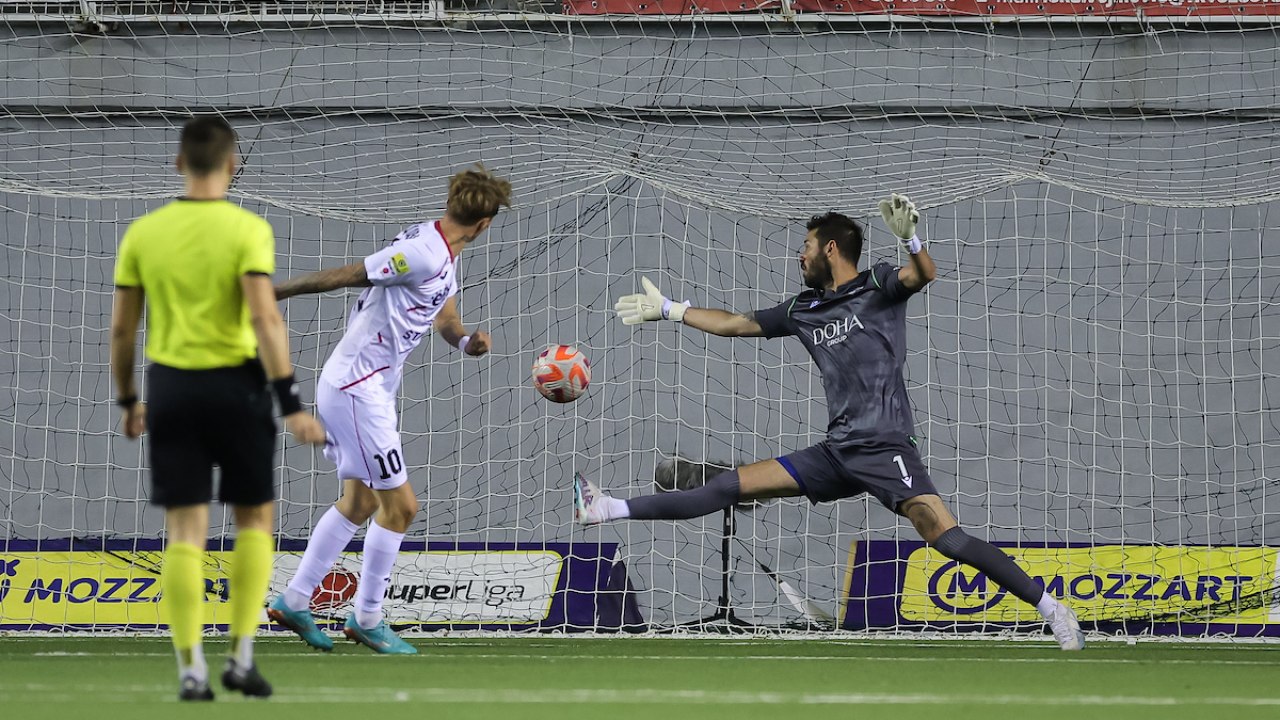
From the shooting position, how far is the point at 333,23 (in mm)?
10523

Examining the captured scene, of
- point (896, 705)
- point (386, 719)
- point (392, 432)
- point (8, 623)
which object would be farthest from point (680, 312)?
point (8, 623)

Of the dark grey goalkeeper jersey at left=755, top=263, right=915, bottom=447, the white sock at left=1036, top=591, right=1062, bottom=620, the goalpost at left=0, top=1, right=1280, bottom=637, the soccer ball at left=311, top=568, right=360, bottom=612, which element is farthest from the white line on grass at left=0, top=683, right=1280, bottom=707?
the goalpost at left=0, top=1, right=1280, bottom=637

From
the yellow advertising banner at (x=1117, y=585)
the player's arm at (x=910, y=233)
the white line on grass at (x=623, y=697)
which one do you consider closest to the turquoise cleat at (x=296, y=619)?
the white line on grass at (x=623, y=697)

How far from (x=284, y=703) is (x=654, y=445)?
18.5 ft

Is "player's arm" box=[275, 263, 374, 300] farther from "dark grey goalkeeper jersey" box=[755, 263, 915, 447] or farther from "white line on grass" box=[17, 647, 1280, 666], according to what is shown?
"dark grey goalkeeper jersey" box=[755, 263, 915, 447]

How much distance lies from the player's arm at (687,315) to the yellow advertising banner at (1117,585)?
240 centimetres

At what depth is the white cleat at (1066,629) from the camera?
267 inches

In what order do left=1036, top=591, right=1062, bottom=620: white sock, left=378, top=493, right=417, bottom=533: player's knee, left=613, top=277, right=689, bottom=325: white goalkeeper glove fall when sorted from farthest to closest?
left=613, top=277, right=689, bottom=325: white goalkeeper glove < left=1036, top=591, right=1062, bottom=620: white sock < left=378, top=493, right=417, bottom=533: player's knee

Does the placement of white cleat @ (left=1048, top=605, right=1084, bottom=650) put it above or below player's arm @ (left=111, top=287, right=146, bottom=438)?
below

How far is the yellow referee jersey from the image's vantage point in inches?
161

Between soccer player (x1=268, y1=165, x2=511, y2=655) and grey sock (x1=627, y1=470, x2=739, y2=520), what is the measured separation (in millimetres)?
1157

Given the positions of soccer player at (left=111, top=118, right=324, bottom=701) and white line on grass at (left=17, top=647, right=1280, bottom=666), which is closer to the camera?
soccer player at (left=111, top=118, right=324, bottom=701)

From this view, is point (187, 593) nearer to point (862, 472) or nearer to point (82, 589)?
point (862, 472)

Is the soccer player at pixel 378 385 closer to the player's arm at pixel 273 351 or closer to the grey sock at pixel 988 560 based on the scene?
the player's arm at pixel 273 351
